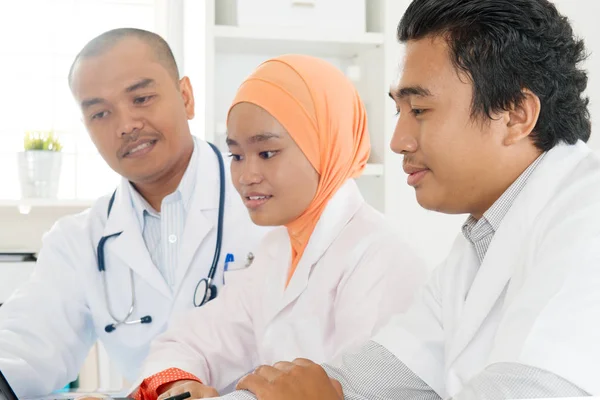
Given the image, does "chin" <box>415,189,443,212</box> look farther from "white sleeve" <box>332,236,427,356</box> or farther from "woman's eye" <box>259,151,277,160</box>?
"woman's eye" <box>259,151,277,160</box>

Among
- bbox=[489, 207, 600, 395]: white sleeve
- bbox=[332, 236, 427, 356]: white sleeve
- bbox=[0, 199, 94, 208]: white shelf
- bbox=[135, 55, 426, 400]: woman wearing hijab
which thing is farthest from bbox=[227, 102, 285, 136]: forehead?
bbox=[0, 199, 94, 208]: white shelf

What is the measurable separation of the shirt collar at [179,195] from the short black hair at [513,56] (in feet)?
2.19

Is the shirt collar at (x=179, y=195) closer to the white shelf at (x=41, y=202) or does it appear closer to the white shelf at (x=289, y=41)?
the white shelf at (x=289, y=41)

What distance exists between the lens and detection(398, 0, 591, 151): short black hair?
69 cm

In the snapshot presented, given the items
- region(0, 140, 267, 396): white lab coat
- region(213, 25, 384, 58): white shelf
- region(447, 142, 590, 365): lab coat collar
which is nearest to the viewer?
region(447, 142, 590, 365): lab coat collar

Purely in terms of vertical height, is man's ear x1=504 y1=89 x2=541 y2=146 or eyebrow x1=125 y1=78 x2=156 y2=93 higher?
eyebrow x1=125 y1=78 x2=156 y2=93

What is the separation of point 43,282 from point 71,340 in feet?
0.33

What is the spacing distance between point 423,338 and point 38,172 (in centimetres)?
153

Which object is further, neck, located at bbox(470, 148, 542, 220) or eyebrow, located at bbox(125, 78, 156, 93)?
eyebrow, located at bbox(125, 78, 156, 93)

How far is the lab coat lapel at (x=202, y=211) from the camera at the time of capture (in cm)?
122

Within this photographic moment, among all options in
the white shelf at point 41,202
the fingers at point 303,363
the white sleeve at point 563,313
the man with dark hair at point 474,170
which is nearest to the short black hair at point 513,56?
the man with dark hair at point 474,170

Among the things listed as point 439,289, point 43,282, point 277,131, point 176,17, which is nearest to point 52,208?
point 176,17

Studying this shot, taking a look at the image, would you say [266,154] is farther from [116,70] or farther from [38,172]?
[38,172]

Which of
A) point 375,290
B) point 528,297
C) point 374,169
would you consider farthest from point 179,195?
point 528,297
